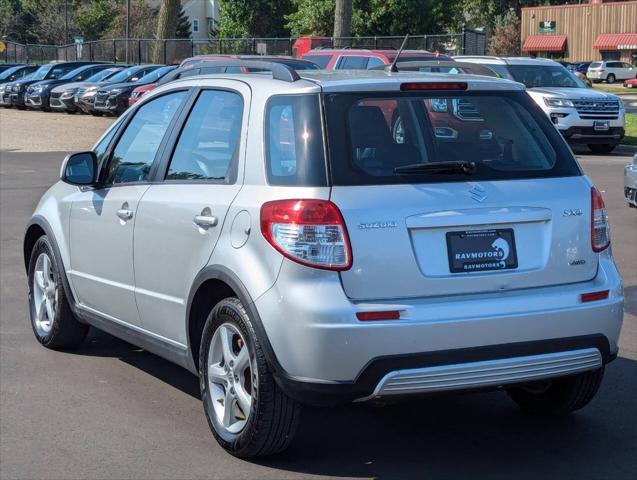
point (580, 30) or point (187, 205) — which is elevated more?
point (580, 30)

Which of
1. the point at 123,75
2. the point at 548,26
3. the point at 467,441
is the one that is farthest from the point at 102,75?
the point at 548,26

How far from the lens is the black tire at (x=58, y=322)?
22.7 ft

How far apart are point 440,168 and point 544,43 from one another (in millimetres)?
82002

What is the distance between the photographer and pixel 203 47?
54.7 meters

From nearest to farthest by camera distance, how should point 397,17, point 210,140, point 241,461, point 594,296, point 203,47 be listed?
point 594,296 < point 241,461 < point 210,140 < point 203,47 < point 397,17

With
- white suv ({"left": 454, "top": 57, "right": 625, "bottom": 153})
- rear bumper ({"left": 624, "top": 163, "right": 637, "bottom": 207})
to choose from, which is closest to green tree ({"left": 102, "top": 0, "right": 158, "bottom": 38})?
white suv ({"left": 454, "top": 57, "right": 625, "bottom": 153})

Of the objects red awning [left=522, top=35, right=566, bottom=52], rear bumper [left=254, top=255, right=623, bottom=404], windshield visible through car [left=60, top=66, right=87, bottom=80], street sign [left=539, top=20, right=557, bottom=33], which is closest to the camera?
rear bumper [left=254, top=255, right=623, bottom=404]

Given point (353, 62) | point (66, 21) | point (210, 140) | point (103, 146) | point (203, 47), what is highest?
point (66, 21)

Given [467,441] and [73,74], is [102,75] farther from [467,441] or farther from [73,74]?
[467,441]

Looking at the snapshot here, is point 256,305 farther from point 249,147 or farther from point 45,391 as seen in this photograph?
point 45,391

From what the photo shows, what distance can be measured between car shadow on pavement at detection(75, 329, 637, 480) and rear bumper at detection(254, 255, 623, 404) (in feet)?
1.12

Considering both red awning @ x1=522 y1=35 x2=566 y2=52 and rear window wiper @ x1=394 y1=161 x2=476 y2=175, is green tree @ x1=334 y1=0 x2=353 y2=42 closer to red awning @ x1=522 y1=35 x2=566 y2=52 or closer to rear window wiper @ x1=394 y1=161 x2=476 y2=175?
rear window wiper @ x1=394 y1=161 x2=476 y2=175

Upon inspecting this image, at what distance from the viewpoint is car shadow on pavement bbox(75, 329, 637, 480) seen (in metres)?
4.98

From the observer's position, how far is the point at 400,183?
478 centimetres
